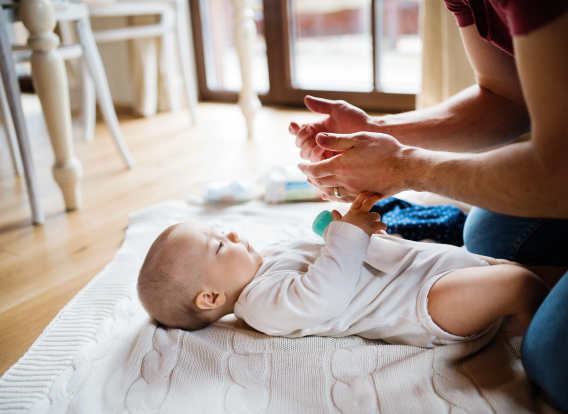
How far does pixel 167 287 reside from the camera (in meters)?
0.78

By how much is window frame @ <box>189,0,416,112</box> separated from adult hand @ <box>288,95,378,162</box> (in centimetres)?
156

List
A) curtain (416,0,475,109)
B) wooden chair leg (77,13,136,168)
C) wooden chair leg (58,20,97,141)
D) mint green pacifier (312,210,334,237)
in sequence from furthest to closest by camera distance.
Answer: wooden chair leg (58,20,97,141), wooden chair leg (77,13,136,168), curtain (416,0,475,109), mint green pacifier (312,210,334,237)

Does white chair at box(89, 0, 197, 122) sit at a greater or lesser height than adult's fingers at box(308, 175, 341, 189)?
greater

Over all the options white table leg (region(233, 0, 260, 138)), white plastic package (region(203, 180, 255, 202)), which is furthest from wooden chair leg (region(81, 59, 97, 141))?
white plastic package (region(203, 180, 255, 202))

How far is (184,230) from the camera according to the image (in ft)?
2.72

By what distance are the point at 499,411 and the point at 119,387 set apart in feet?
1.84

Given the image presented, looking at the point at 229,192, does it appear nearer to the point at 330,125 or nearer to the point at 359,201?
the point at 330,125

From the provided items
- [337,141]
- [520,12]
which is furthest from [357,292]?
[520,12]

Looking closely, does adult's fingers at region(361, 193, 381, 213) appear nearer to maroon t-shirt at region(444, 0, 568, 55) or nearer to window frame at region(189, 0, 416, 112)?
maroon t-shirt at region(444, 0, 568, 55)

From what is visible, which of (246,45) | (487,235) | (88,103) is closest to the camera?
(487,235)

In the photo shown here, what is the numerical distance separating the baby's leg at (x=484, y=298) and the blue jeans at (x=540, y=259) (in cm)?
7

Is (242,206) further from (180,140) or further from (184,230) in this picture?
(180,140)

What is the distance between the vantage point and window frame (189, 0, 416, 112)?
8.04 ft

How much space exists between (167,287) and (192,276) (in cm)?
4
